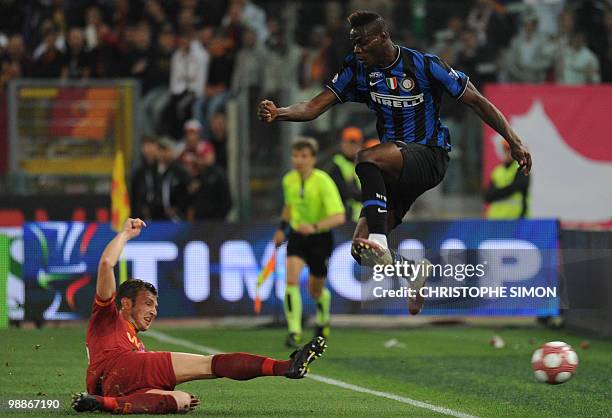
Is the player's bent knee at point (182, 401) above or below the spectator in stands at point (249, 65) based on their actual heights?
below

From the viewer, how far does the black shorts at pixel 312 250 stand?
1405cm

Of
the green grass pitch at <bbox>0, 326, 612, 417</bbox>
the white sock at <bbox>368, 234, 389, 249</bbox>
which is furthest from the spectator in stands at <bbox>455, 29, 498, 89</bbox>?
the white sock at <bbox>368, 234, 389, 249</bbox>

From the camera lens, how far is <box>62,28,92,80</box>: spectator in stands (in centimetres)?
1906

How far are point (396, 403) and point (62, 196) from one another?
8.66 m

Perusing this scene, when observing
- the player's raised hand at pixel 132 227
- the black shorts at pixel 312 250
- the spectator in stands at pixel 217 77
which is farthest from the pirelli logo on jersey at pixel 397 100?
the spectator in stands at pixel 217 77

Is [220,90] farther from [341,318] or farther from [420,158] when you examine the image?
[420,158]

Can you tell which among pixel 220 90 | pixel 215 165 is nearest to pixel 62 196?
pixel 215 165

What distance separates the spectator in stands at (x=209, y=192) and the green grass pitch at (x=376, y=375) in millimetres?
2048

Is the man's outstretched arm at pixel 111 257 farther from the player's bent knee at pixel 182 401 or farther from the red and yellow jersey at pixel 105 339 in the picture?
the player's bent knee at pixel 182 401

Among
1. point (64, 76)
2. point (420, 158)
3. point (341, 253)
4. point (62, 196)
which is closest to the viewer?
point (420, 158)

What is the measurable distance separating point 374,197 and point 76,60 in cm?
1111

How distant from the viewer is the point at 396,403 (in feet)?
31.3

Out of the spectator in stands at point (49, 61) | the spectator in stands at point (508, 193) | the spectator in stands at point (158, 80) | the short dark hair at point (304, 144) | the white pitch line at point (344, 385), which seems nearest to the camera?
the white pitch line at point (344, 385)

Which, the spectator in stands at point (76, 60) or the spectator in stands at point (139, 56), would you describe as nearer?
the spectator in stands at point (76, 60)
